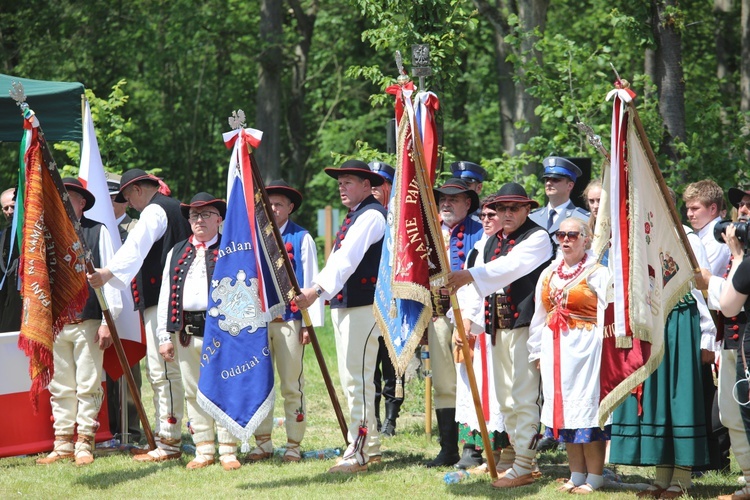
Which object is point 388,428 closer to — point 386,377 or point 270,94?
point 386,377

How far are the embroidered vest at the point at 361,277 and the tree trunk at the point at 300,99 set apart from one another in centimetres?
1621

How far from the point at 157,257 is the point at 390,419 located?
8.02 feet

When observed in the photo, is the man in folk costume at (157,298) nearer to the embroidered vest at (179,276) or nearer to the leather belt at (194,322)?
the embroidered vest at (179,276)

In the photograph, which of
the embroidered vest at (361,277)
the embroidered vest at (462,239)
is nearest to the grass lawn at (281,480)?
the embroidered vest at (361,277)

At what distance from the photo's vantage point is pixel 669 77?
12031 mm

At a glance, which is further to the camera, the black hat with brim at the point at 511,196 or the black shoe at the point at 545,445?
the black shoe at the point at 545,445

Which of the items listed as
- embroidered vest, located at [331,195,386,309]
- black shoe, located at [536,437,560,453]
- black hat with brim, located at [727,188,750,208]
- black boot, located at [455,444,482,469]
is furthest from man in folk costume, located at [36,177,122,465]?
black hat with brim, located at [727,188,750,208]

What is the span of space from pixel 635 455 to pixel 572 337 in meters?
0.83

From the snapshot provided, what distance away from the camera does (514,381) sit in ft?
21.9

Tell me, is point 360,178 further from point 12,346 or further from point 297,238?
point 12,346

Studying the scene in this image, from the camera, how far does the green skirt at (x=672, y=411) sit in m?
A: 6.16

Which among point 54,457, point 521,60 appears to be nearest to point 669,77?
point 521,60

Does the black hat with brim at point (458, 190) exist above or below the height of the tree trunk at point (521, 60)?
below

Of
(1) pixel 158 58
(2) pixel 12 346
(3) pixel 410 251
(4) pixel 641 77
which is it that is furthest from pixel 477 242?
(1) pixel 158 58
